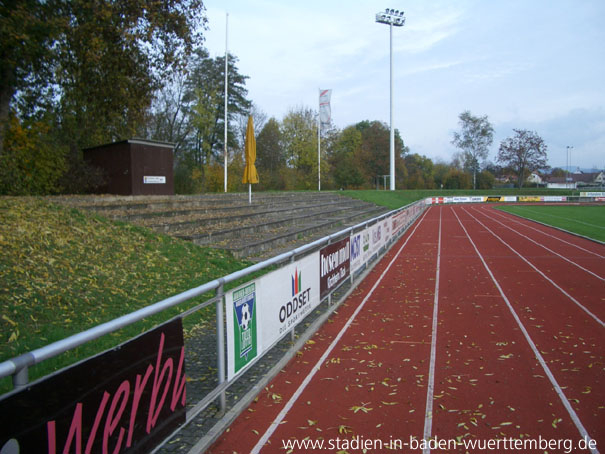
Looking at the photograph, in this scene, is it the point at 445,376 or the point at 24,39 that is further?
the point at 24,39

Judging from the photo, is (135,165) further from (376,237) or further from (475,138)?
(475,138)

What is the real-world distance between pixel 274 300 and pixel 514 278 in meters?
7.81

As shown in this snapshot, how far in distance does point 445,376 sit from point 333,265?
341 cm

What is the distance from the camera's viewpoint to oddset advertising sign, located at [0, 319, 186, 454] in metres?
1.97

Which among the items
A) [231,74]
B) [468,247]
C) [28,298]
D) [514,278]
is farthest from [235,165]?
[28,298]

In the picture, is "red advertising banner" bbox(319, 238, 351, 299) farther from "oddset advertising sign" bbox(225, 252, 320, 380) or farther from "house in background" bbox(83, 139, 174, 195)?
"house in background" bbox(83, 139, 174, 195)

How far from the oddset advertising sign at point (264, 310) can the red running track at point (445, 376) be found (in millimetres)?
455

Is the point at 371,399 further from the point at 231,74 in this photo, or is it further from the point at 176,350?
the point at 231,74

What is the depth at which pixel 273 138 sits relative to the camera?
2202 inches

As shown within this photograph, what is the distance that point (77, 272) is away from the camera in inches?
273

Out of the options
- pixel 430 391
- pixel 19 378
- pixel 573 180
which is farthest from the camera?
pixel 573 180

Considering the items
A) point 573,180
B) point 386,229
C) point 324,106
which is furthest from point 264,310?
point 573,180

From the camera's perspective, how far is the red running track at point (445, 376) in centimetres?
373

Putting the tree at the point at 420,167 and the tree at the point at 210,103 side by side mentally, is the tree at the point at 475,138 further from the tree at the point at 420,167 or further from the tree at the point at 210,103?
the tree at the point at 210,103
